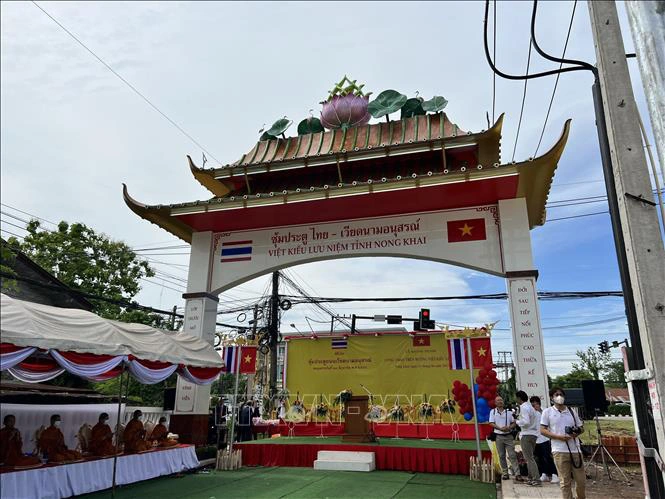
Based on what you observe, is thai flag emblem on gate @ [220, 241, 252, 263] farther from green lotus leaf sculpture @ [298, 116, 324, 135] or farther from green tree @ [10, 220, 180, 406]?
green tree @ [10, 220, 180, 406]

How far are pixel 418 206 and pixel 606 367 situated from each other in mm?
36085

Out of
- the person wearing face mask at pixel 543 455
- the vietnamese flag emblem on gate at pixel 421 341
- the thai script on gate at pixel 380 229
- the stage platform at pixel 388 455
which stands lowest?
the stage platform at pixel 388 455

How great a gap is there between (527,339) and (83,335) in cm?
675

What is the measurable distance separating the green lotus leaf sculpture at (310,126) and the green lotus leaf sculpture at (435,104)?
2.56 metres

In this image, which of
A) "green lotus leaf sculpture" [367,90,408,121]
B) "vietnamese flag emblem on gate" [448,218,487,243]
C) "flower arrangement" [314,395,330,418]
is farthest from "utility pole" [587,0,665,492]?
"flower arrangement" [314,395,330,418]

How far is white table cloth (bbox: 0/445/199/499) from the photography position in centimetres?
593

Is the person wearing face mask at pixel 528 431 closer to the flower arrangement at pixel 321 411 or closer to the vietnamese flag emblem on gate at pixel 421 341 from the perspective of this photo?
the vietnamese flag emblem on gate at pixel 421 341

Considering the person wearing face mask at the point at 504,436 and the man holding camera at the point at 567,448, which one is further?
the person wearing face mask at the point at 504,436

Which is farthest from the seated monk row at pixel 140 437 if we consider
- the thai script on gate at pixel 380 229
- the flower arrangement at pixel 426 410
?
the flower arrangement at pixel 426 410

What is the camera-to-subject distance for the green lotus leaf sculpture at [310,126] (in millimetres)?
10938

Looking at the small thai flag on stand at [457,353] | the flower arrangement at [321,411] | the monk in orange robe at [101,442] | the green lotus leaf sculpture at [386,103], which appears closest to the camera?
the monk in orange robe at [101,442]

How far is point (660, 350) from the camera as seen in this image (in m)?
2.73

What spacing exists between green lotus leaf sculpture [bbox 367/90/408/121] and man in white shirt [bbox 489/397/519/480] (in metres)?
6.60

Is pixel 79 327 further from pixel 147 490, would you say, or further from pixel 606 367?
pixel 606 367
